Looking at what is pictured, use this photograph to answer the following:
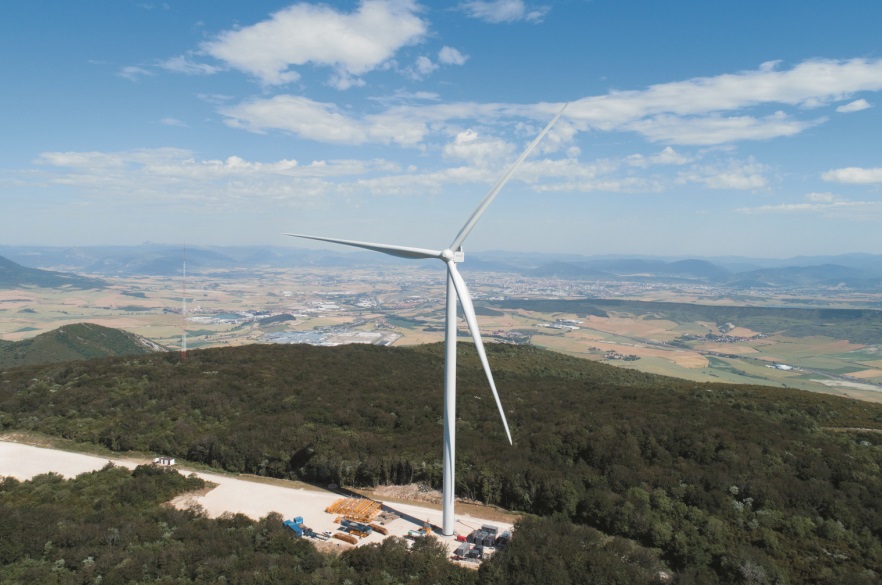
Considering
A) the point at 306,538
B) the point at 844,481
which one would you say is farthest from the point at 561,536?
the point at 844,481

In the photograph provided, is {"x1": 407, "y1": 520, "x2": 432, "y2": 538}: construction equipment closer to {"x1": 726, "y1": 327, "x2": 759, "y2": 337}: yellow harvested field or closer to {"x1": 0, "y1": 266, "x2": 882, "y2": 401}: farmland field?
{"x1": 0, "y1": 266, "x2": 882, "y2": 401}: farmland field

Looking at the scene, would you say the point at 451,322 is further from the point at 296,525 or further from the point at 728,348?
the point at 728,348

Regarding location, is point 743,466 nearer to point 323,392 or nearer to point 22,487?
point 323,392

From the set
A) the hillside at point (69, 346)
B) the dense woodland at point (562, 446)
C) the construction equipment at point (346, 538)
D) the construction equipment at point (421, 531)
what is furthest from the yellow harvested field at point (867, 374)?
the hillside at point (69, 346)

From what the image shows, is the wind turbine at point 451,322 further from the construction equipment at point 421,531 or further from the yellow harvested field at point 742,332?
the yellow harvested field at point 742,332

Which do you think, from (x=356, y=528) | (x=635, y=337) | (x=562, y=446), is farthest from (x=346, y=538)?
(x=635, y=337)

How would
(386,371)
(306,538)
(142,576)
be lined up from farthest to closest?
(386,371), (306,538), (142,576)
